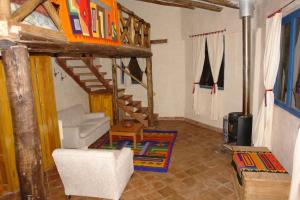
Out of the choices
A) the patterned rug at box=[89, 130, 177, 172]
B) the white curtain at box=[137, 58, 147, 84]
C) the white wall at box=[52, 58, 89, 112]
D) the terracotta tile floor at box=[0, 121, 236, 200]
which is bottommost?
the terracotta tile floor at box=[0, 121, 236, 200]

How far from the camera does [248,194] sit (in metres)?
2.64

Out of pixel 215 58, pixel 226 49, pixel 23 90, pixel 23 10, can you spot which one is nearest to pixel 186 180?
pixel 23 90

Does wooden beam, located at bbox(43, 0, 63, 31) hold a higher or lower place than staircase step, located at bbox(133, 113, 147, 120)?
higher

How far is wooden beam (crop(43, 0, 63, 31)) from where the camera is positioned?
6.72 feet

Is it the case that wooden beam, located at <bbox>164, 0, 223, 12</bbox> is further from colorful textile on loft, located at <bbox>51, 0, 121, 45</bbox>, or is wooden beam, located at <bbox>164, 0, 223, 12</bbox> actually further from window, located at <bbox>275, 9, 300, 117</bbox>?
window, located at <bbox>275, 9, 300, 117</bbox>

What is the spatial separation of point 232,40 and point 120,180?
4.37 m

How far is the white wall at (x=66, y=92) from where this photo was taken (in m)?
5.36

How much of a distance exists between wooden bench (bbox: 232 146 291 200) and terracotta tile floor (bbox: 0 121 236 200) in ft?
1.61

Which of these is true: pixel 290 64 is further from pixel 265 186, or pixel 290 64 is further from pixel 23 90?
pixel 23 90

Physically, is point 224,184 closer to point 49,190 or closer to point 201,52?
point 49,190

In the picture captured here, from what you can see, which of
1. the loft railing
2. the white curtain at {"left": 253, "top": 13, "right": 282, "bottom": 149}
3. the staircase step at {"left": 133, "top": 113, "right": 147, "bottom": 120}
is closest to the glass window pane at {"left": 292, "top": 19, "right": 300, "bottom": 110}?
the white curtain at {"left": 253, "top": 13, "right": 282, "bottom": 149}

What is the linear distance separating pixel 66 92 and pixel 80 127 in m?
1.25

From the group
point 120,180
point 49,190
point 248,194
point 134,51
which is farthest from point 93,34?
point 248,194

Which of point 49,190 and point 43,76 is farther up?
point 43,76
